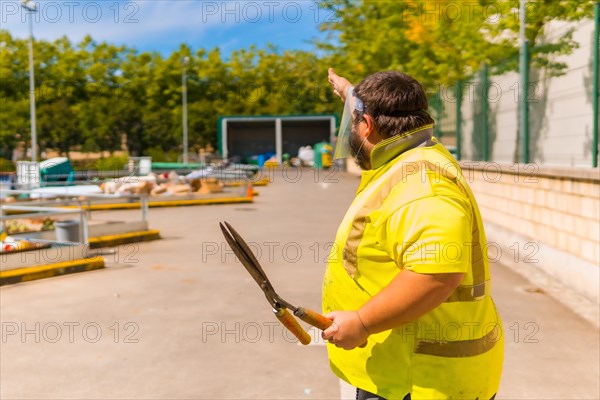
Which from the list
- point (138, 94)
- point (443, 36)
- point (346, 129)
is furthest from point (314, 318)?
point (138, 94)

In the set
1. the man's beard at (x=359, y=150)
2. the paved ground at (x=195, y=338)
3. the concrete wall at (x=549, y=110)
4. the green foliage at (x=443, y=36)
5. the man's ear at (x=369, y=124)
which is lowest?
the paved ground at (x=195, y=338)

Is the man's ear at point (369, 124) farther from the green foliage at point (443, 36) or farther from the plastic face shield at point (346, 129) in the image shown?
the green foliage at point (443, 36)

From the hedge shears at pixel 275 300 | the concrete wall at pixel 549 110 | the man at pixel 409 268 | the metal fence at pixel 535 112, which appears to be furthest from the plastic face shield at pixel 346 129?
the concrete wall at pixel 549 110

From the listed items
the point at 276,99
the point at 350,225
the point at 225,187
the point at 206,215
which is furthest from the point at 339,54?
the point at 350,225

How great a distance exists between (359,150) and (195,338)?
426cm

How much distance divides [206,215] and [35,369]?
12971 mm

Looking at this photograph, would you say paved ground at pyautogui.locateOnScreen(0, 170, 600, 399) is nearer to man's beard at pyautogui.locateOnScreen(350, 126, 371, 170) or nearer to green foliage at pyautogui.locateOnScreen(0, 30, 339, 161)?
man's beard at pyautogui.locateOnScreen(350, 126, 371, 170)

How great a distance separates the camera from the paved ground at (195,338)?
4750 mm

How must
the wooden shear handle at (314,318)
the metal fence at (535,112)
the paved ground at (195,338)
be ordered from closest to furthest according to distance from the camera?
the wooden shear handle at (314,318), the paved ground at (195,338), the metal fence at (535,112)

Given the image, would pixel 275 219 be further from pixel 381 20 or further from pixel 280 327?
pixel 381 20

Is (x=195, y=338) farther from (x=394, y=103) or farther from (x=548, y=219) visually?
(x=548, y=219)

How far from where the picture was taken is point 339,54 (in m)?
38.7

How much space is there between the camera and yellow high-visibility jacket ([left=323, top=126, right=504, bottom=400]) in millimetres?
1833

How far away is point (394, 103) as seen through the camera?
200 centimetres
